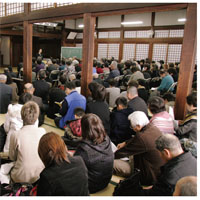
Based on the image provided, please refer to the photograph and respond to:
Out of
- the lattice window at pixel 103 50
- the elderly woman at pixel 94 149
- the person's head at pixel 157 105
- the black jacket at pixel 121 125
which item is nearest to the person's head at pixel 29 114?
the elderly woman at pixel 94 149

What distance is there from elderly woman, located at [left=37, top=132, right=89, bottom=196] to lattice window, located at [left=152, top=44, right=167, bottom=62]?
9.84 meters

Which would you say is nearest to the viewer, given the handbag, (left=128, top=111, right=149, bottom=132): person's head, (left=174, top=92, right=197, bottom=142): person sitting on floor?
the handbag

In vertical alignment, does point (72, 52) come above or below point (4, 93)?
above

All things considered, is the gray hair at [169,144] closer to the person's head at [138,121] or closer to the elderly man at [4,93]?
the person's head at [138,121]

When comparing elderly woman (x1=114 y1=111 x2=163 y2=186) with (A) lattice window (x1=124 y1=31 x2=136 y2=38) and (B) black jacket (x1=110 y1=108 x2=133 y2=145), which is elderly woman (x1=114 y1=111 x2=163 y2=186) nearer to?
(B) black jacket (x1=110 y1=108 x2=133 y2=145)

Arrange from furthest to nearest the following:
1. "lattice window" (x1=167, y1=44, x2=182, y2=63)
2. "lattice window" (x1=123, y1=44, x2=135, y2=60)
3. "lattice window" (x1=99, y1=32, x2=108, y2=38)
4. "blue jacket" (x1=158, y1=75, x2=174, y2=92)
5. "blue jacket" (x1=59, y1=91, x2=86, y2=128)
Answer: "lattice window" (x1=99, y1=32, x2=108, y2=38)
"lattice window" (x1=123, y1=44, x2=135, y2=60)
"lattice window" (x1=167, y1=44, x2=182, y2=63)
"blue jacket" (x1=158, y1=75, x2=174, y2=92)
"blue jacket" (x1=59, y1=91, x2=86, y2=128)

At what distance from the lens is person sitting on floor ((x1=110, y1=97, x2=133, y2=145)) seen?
3.38 m

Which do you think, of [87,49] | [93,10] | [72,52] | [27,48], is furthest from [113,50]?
[93,10]

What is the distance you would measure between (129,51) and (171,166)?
10593mm

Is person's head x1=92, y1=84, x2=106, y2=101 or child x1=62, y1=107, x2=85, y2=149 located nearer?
child x1=62, y1=107, x2=85, y2=149

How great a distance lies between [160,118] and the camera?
2.86 metres

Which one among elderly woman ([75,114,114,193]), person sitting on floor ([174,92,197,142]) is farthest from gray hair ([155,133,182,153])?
person sitting on floor ([174,92,197,142])

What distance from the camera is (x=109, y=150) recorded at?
92.0 inches

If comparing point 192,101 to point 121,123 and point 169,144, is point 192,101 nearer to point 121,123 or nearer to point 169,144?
point 121,123
